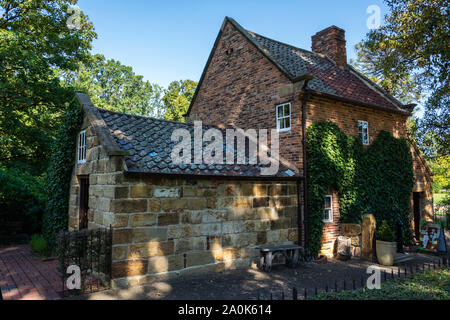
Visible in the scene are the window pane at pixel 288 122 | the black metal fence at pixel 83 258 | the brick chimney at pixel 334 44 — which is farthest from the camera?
the brick chimney at pixel 334 44

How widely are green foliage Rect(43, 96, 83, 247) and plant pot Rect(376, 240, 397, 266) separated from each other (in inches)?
424

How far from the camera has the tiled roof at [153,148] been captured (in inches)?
290

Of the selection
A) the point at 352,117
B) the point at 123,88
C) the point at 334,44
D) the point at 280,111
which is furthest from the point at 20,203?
the point at 123,88

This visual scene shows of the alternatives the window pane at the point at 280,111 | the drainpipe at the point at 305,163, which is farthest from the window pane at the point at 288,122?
the drainpipe at the point at 305,163

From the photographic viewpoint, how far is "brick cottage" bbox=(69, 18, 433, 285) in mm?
7035

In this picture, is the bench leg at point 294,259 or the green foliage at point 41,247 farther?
the green foliage at point 41,247

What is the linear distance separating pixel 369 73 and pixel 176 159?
23.7m

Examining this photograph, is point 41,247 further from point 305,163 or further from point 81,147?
point 305,163

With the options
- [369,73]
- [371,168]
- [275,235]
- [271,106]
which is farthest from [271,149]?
[369,73]

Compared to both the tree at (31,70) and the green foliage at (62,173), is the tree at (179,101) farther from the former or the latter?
the green foliage at (62,173)

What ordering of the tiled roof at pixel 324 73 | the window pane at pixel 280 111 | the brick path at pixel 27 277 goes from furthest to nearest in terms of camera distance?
1. the tiled roof at pixel 324 73
2. the window pane at pixel 280 111
3. the brick path at pixel 27 277

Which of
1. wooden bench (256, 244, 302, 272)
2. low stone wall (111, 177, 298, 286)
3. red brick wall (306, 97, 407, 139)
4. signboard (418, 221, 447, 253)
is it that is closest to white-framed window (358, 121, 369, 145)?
red brick wall (306, 97, 407, 139)

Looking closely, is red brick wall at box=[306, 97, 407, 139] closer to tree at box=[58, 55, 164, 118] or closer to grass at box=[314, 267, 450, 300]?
grass at box=[314, 267, 450, 300]

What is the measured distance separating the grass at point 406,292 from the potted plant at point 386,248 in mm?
2443
